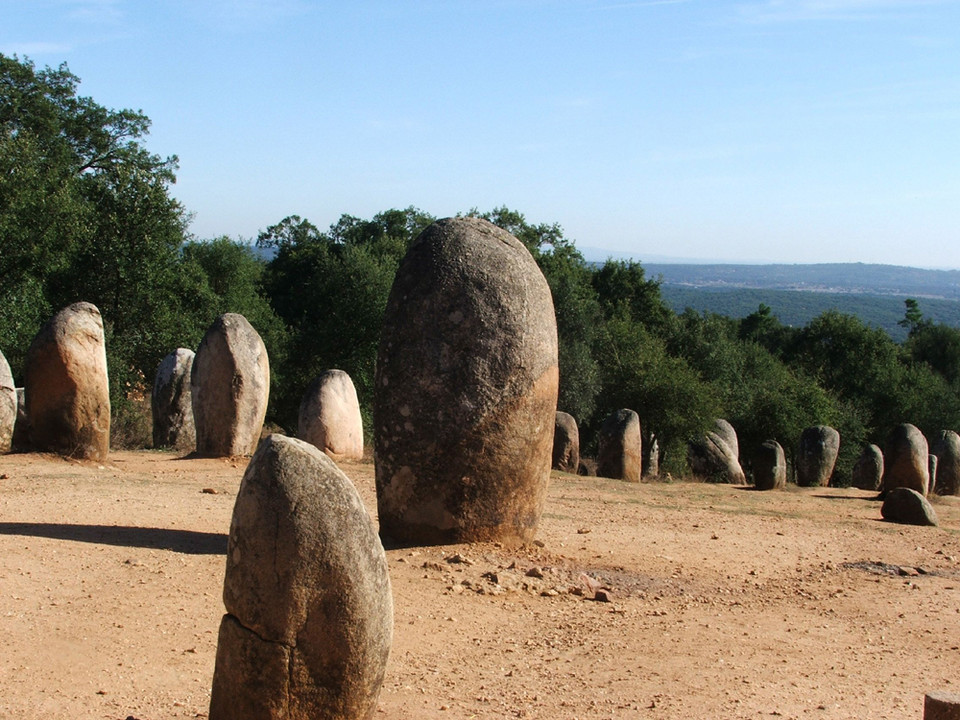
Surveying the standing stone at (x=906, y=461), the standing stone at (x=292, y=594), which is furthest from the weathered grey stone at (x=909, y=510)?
the standing stone at (x=292, y=594)

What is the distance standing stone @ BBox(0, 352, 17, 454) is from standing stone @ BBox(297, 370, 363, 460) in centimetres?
380

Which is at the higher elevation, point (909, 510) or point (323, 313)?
point (323, 313)

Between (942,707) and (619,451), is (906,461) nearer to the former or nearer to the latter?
(619,451)

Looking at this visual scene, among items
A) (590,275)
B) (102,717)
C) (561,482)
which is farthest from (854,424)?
(102,717)

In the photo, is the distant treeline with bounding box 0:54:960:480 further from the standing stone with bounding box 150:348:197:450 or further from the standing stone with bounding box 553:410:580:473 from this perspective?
the standing stone with bounding box 553:410:580:473

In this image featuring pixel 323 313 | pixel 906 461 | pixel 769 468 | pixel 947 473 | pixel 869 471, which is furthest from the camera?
pixel 323 313

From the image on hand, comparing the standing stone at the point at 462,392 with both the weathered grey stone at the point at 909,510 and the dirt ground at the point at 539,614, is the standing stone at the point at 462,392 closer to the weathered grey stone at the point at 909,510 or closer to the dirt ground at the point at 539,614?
the dirt ground at the point at 539,614

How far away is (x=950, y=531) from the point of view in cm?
1266

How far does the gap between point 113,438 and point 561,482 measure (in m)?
7.13

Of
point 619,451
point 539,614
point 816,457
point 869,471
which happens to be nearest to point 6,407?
point 539,614

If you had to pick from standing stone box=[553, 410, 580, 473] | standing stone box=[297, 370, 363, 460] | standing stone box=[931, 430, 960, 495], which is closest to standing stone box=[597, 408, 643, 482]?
standing stone box=[553, 410, 580, 473]

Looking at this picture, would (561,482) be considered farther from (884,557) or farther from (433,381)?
(433,381)

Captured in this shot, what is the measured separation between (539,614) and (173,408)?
10741 millimetres

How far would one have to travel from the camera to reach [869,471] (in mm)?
22641
